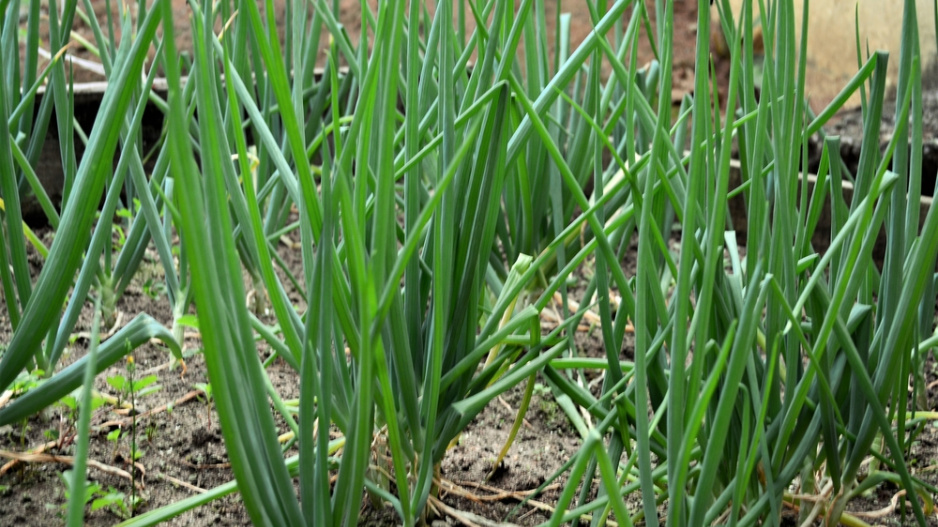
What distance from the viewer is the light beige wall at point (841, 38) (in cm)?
224

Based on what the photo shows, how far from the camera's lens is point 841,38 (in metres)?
2.40

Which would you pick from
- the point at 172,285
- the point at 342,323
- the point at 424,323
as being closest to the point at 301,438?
the point at 342,323

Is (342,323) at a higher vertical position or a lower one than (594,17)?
lower

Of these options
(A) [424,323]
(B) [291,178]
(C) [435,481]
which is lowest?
(C) [435,481]

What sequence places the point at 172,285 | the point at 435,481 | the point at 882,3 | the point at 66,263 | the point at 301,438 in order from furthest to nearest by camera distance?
1. the point at 882,3
2. the point at 172,285
3. the point at 435,481
4. the point at 66,263
5. the point at 301,438

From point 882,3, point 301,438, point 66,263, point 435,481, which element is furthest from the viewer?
point 882,3

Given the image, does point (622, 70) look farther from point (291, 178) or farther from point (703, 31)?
point (291, 178)

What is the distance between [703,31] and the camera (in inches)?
21.9

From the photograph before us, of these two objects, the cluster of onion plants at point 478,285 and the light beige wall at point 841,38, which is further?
the light beige wall at point 841,38

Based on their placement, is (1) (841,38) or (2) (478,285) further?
(1) (841,38)

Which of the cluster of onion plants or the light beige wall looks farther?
the light beige wall

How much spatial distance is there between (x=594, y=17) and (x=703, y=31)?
17 centimetres

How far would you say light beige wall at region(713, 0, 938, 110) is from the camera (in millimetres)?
2244

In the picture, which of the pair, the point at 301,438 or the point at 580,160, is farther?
the point at 580,160
